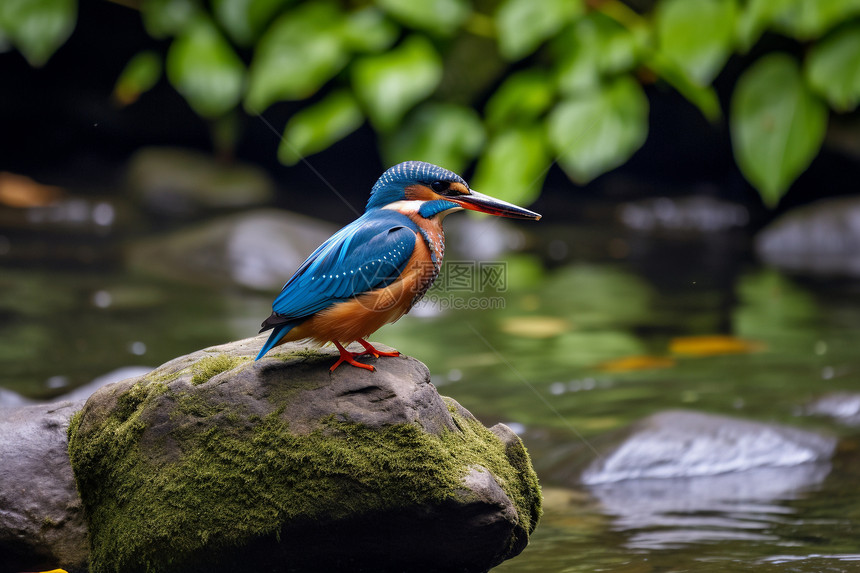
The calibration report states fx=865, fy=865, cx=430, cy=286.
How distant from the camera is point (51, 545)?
2.88m

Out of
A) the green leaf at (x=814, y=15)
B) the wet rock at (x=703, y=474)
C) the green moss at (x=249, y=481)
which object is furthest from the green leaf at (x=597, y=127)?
the green moss at (x=249, y=481)

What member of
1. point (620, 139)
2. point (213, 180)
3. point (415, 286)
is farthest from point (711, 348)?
point (213, 180)

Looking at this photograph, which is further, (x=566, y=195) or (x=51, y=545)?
(x=566, y=195)

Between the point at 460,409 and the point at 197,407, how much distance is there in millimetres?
902

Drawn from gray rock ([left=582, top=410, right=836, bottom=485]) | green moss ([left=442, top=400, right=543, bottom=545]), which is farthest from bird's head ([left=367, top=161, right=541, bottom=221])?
gray rock ([left=582, top=410, right=836, bottom=485])

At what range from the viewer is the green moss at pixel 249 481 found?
2555 millimetres

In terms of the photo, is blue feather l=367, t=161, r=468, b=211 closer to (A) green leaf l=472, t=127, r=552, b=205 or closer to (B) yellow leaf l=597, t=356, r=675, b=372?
(B) yellow leaf l=597, t=356, r=675, b=372

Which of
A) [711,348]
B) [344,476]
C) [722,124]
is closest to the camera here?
[344,476]

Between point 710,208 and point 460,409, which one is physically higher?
point 710,208

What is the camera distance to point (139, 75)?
9.45 metres

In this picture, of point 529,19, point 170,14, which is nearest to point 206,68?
point 170,14

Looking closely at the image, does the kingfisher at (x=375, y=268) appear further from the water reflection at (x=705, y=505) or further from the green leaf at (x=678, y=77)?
the green leaf at (x=678, y=77)

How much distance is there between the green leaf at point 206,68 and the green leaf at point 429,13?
174cm

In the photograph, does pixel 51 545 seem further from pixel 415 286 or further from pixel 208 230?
pixel 208 230
